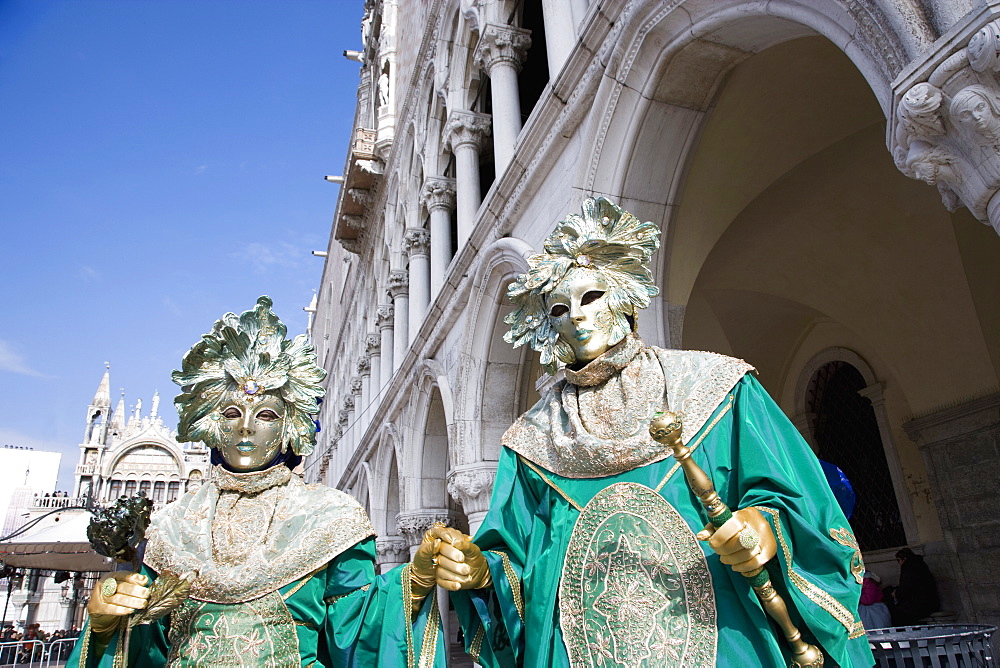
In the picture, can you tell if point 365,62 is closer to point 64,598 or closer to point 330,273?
point 330,273

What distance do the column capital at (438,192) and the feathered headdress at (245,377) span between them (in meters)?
7.17

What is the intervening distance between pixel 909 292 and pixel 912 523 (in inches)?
83.7

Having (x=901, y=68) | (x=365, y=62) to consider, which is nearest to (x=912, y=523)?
(x=901, y=68)

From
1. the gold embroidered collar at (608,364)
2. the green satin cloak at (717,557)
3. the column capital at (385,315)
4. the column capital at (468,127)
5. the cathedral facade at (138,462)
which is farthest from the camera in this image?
the cathedral facade at (138,462)

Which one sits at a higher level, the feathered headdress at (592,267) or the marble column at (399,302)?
the marble column at (399,302)

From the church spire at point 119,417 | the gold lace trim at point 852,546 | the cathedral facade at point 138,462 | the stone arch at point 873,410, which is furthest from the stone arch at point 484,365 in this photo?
the church spire at point 119,417

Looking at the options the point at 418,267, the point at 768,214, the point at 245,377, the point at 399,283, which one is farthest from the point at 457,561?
the point at 399,283

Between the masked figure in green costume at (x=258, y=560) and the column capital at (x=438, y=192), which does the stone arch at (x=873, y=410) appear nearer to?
the column capital at (x=438, y=192)

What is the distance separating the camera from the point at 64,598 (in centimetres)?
3316

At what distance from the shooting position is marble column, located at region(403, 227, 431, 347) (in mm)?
10391

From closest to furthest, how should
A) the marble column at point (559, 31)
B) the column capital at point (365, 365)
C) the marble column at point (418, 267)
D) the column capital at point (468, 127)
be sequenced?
the marble column at point (559, 31)
the column capital at point (468, 127)
the marble column at point (418, 267)
the column capital at point (365, 365)

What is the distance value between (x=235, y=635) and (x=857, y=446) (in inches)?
271

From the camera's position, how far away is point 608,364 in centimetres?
218

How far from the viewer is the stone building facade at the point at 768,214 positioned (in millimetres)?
2484
